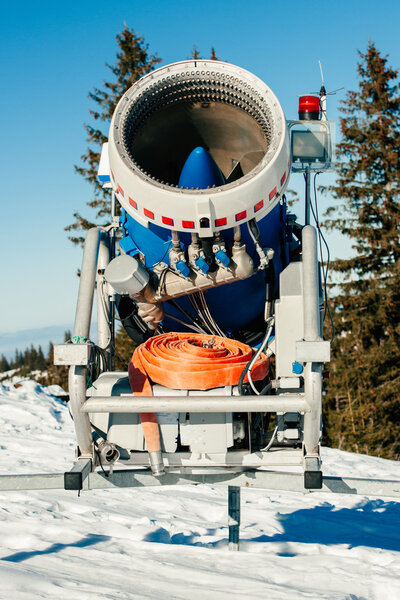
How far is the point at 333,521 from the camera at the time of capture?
705cm

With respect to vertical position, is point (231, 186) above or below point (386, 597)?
above

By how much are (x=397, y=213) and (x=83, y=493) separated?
1508 centimetres

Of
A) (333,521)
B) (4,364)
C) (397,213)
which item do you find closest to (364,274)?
(397,213)

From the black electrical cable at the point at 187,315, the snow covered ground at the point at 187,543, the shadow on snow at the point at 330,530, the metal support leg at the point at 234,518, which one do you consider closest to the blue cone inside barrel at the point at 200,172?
the black electrical cable at the point at 187,315

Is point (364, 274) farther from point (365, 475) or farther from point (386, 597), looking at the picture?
point (386, 597)

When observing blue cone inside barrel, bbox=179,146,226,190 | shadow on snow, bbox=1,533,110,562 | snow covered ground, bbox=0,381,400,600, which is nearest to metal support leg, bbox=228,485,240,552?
snow covered ground, bbox=0,381,400,600

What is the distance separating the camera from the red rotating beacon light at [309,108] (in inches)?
194

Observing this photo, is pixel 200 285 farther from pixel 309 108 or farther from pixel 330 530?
pixel 330 530

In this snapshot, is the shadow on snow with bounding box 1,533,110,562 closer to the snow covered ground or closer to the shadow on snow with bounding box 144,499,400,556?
the snow covered ground

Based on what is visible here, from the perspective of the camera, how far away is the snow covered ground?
4.18 m

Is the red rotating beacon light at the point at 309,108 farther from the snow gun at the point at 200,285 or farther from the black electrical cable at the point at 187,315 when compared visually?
the black electrical cable at the point at 187,315

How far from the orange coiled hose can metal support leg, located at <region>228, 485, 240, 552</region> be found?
69.5 inches

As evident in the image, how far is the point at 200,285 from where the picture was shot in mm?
4301

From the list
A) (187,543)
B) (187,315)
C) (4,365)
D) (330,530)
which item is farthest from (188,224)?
(4,365)
